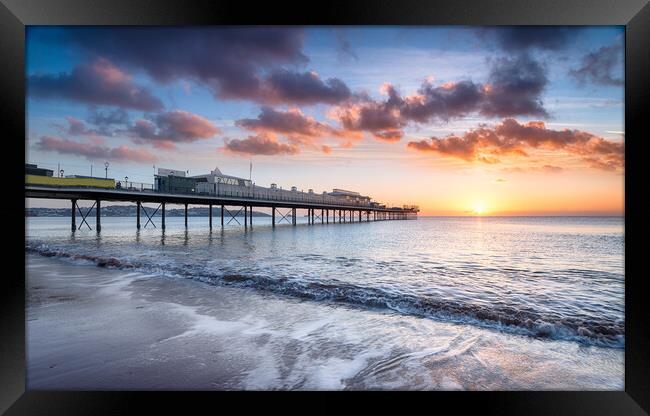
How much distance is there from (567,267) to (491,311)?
6.80 meters

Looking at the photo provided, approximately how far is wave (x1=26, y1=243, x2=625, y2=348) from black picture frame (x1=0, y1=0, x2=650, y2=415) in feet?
3.75

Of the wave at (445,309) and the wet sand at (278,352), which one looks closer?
the wet sand at (278,352)

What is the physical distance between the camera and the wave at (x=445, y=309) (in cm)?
330

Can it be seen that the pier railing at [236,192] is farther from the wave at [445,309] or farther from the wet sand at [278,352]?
the wet sand at [278,352]

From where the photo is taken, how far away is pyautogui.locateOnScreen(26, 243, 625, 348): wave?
330cm

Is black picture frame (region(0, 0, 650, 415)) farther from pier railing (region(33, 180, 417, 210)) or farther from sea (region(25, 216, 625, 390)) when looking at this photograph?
pier railing (region(33, 180, 417, 210))

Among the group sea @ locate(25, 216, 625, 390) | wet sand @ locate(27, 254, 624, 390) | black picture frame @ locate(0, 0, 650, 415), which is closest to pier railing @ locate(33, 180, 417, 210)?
sea @ locate(25, 216, 625, 390)
